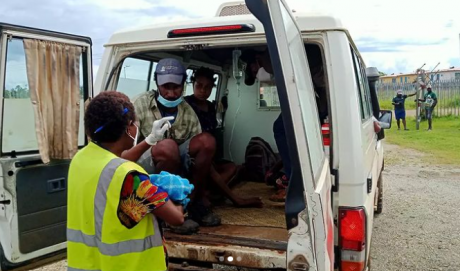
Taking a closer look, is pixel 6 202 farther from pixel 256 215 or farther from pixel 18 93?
pixel 256 215

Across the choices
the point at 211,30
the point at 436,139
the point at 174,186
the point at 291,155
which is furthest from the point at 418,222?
the point at 436,139

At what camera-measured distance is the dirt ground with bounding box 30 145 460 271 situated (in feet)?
15.5

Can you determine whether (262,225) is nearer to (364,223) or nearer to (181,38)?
(364,223)

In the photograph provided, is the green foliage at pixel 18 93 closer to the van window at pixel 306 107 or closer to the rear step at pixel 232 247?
the rear step at pixel 232 247

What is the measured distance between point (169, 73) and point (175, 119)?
0.39m

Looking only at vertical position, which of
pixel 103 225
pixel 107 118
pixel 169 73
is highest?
pixel 169 73

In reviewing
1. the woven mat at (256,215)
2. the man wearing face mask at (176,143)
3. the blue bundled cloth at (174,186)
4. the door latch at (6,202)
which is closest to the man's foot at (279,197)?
the woven mat at (256,215)

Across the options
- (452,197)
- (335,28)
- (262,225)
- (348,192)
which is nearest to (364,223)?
(348,192)

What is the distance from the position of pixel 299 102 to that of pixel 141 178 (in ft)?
2.46

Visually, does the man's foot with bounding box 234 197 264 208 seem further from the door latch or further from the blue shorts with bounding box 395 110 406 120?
the blue shorts with bounding box 395 110 406 120

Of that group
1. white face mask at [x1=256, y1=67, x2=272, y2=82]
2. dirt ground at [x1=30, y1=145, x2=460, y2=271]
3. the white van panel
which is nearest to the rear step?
white face mask at [x1=256, y1=67, x2=272, y2=82]

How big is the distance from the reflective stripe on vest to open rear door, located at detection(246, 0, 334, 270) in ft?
2.16

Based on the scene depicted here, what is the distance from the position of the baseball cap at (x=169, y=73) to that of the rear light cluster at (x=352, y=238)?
1.64m

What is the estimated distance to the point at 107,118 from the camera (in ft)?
6.41
